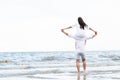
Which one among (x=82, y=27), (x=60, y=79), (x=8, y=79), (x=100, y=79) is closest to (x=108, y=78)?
(x=100, y=79)

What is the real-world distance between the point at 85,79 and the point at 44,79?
1.64 m

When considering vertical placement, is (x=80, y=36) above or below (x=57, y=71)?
above

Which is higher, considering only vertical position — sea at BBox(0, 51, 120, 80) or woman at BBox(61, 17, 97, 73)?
woman at BBox(61, 17, 97, 73)

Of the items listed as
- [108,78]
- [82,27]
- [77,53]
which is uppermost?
[82,27]

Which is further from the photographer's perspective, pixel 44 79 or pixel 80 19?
pixel 44 79

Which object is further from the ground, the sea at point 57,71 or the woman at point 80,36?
the woman at point 80,36

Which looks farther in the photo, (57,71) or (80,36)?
(57,71)

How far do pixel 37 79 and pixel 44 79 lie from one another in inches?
11.0

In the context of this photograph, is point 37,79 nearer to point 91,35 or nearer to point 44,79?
point 44,79

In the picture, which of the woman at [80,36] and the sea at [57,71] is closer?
the woman at [80,36]

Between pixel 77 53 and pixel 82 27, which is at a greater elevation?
pixel 82 27

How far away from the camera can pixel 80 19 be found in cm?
1450

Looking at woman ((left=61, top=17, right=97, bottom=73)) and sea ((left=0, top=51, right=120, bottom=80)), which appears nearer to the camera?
woman ((left=61, top=17, right=97, bottom=73))

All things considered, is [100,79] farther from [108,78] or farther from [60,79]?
[60,79]
